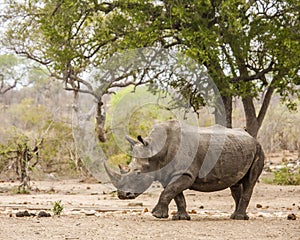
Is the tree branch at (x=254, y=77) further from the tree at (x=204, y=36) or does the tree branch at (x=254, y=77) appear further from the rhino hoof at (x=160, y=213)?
the rhino hoof at (x=160, y=213)

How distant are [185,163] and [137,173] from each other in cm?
81

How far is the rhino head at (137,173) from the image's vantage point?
8.34 metres

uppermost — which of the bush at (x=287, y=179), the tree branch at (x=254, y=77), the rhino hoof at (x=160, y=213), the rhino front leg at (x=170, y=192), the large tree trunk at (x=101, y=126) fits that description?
the tree branch at (x=254, y=77)

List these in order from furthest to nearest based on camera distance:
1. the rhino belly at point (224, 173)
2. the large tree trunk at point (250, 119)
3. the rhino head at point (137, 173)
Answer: the large tree trunk at point (250, 119) → the rhino belly at point (224, 173) → the rhino head at point (137, 173)

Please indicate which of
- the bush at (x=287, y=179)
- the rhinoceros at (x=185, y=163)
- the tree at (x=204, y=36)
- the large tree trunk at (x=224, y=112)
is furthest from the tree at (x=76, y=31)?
the rhinoceros at (x=185, y=163)

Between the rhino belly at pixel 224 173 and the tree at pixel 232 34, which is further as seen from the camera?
the tree at pixel 232 34

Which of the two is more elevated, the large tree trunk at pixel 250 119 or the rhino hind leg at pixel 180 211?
the large tree trunk at pixel 250 119

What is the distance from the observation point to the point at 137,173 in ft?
27.9

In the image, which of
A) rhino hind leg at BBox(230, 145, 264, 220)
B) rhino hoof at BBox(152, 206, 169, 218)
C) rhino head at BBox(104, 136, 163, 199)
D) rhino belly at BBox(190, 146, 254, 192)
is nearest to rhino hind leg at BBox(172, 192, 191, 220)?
rhino hoof at BBox(152, 206, 169, 218)

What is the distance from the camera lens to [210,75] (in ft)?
54.9

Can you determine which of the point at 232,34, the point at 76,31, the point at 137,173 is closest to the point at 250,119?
the point at 232,34

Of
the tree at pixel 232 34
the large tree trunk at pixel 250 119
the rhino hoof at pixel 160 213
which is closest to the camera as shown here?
the rhino hoof at pixel 160 213

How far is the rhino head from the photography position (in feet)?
27.3

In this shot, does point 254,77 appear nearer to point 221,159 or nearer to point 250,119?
point 250,119
